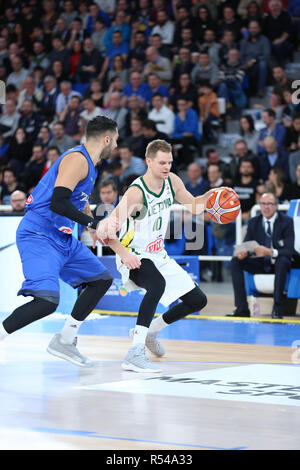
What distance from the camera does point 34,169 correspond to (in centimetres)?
1573

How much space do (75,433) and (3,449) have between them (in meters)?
0.47

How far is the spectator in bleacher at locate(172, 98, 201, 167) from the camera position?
14.9m

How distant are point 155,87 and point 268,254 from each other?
23.2 ft

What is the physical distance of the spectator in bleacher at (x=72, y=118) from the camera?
16594 millimetres

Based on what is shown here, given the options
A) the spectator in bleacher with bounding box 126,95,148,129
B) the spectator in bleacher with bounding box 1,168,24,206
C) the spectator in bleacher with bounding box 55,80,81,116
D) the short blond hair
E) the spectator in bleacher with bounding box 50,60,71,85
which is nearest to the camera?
the short blond hair

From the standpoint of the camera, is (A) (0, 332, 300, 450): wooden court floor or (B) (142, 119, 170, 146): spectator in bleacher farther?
(B) (142, 119, 170, 146): spectator in bleacher

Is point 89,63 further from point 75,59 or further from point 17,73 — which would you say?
point 17,73

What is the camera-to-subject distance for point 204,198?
6836 millimetres

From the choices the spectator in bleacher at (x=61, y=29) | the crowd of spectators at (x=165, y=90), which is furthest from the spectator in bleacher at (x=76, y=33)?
the spectator in bleacher at (x=61, y=29)

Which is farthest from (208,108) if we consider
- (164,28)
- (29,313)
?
(29,313)

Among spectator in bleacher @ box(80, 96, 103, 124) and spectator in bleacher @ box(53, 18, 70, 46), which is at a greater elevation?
spectator in bleacher @ box(53, 18, 70, 46)

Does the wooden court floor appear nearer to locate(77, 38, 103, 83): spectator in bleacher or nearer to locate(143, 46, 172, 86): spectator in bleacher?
locate(143, 46, 172, 86): spectator in bleacher

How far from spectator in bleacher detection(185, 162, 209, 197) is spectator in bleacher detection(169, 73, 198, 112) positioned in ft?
6.73

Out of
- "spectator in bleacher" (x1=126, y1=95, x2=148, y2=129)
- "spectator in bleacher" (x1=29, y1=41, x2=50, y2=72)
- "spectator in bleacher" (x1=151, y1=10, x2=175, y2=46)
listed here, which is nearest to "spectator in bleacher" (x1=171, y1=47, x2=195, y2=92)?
"spectator in bleacher" (x1=126, y1=95, x2=148, y2=129)
